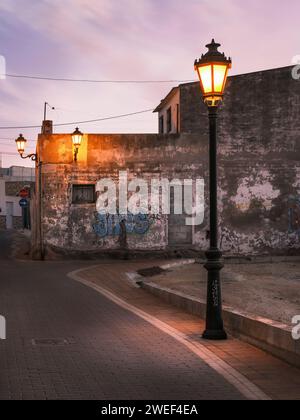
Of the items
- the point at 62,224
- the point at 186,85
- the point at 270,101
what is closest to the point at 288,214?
the point at 270,101

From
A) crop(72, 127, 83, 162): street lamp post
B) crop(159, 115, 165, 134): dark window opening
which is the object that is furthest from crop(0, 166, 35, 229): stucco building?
crop(72, 127, 83, 162): street lamp post

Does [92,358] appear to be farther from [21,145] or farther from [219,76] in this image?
[21,145]

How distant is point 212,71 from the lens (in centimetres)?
963

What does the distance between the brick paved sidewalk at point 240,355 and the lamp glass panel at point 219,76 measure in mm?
3822

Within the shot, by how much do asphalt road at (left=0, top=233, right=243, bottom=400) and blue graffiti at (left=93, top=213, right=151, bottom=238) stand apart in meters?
11.4

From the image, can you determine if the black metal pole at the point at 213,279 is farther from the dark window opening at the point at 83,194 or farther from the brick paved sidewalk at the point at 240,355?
the dark window opening at the point at 83,194

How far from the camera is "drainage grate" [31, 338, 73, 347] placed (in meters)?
9.14

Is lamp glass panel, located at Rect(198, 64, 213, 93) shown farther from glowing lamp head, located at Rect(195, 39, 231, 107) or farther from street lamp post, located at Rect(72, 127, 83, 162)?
street lamp post, located at Rect(72, 127, 83, 162)

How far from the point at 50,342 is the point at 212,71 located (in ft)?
15.4

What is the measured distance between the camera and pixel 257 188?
26.2 meters

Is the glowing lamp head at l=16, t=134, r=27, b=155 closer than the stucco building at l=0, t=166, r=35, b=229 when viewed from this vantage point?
Yes

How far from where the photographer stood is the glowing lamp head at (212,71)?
31.5 ft

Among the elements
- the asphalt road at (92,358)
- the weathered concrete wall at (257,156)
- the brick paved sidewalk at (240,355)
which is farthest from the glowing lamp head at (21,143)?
the asphalt road at (92,358)
